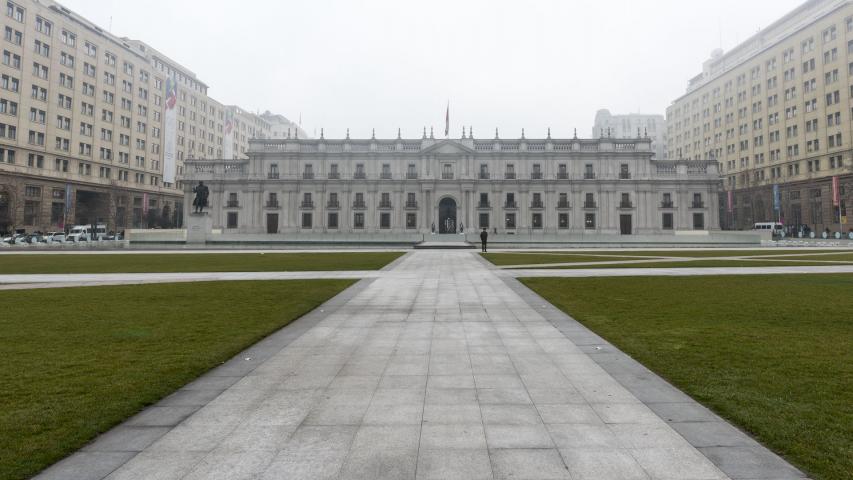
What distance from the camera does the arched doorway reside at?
226ft

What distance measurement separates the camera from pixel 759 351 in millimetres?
6387

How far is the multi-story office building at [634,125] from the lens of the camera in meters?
157

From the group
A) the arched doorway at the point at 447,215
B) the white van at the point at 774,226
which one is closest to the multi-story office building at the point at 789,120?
the white van at the point at 774,226

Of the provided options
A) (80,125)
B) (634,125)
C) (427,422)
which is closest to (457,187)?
(80,125)

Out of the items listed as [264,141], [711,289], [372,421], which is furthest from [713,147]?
[372,421]

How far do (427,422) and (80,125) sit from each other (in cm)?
7886

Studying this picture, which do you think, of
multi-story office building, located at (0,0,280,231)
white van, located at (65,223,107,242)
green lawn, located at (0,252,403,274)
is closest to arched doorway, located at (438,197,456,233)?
multi-story office building, located at (0,0,280,231)

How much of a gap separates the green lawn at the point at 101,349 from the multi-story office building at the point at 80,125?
42.9 metres

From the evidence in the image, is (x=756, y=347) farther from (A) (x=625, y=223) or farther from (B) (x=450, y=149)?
(A) (x=625, y=223)

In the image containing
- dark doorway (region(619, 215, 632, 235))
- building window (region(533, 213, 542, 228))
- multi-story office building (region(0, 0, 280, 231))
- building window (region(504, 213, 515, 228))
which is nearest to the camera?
multi-story office building (region(0, 0, 280, 231))

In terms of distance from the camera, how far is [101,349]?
6574 millimetres

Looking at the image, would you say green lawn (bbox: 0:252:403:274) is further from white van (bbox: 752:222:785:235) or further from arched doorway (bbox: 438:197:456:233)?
white van (bbox: 752:222:785:235)

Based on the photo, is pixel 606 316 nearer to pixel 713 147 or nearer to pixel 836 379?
pixel 836 379

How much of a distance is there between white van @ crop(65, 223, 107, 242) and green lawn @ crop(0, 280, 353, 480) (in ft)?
162
